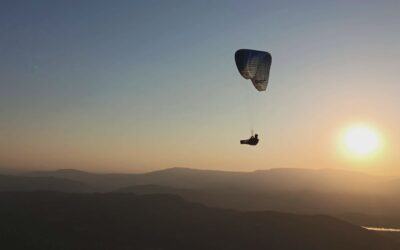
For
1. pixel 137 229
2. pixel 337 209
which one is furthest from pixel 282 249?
pixel 337 209

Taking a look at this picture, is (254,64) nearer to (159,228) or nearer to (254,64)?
(254,64)

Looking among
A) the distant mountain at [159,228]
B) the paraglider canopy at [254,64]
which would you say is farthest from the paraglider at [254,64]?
the distant mountain at [159,228]

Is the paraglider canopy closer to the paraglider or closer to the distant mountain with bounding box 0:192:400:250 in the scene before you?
the paraglider

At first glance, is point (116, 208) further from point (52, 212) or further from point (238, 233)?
point (238, 233)

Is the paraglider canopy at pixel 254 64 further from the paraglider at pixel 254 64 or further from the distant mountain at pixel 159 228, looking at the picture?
the distant mountain at pixel 159 228

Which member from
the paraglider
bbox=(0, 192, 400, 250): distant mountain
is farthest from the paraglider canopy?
bbox=(0, 192, 400, 250): distant mountain

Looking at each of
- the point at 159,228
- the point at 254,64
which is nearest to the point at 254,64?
the point at 254,64
